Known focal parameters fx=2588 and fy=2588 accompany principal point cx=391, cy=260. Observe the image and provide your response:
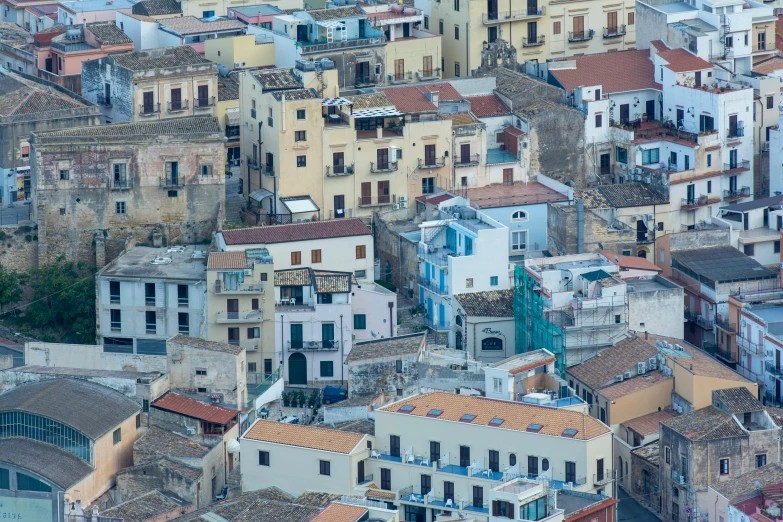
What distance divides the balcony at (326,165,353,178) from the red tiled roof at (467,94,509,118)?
852cm

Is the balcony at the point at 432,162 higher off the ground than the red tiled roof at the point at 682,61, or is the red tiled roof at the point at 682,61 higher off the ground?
the red tiled roof at the point at 682,61

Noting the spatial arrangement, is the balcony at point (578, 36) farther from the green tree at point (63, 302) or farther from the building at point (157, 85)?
the green tree at point (63, 302)

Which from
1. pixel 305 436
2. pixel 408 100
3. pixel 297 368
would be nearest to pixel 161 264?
pixel 297 368

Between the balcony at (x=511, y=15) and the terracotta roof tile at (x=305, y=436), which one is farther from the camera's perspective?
the balcony at (x=511, y=15)

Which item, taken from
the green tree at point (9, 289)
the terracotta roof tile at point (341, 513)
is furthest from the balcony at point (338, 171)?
the terracotta roof tile at point (341, 513)

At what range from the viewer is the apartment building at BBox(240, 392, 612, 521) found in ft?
342

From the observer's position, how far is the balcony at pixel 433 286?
12131 cm

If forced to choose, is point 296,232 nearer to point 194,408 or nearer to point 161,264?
point 161,264

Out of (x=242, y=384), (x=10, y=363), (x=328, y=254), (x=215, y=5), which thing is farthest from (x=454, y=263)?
(x=215, y=5)

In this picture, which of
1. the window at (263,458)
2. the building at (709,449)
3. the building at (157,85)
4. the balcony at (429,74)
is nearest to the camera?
the window at (263,458)

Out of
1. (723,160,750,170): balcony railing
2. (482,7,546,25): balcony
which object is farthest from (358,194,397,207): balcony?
(723,160,750,170): balcony railing

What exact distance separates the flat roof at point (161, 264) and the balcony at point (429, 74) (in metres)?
21.8

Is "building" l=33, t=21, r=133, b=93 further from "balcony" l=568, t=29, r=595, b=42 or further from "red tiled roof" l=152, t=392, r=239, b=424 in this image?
"red tiled roof" l=152, t=392, r=239, b=424

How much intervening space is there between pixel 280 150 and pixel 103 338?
13870 mm
